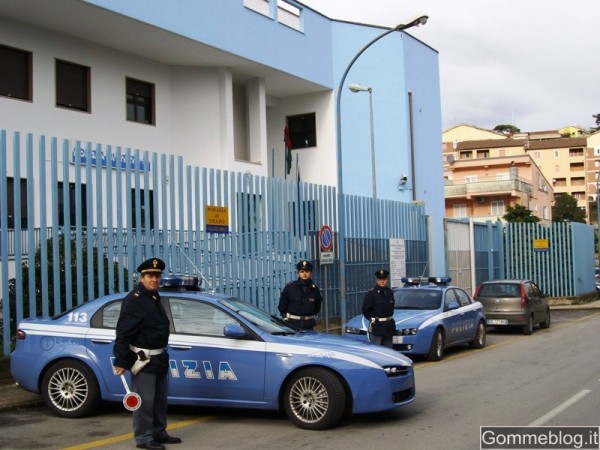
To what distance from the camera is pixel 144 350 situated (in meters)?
7.10

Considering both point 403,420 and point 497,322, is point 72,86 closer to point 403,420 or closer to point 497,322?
point 497,322

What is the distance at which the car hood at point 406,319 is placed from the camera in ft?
46.4

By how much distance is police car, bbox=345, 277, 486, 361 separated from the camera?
14.3 meters

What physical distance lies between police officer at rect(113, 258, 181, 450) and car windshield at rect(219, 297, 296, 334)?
1578 mm

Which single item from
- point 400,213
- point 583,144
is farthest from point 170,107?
point 583,144

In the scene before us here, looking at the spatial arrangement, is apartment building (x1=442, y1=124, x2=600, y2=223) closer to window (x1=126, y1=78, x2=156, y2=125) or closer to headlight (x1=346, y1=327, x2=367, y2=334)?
window (x1=126, y1=78, x2=156, y2=125)

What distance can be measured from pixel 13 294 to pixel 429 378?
6.75 metres

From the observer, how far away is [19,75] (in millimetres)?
20703

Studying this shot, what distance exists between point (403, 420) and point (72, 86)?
1711cm

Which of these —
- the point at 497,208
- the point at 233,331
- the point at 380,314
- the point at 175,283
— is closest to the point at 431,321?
the point at 380,314

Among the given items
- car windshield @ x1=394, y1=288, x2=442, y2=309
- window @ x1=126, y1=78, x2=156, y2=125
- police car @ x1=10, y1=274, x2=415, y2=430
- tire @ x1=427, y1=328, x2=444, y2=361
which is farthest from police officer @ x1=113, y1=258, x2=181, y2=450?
window @ x1=126, y1=78, x2=156, y2=125

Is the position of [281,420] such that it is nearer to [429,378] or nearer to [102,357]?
[102,357]

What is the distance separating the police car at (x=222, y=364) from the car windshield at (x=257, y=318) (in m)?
0.03

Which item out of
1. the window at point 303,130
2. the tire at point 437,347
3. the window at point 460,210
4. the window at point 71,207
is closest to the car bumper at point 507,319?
the tire at point 437,347
